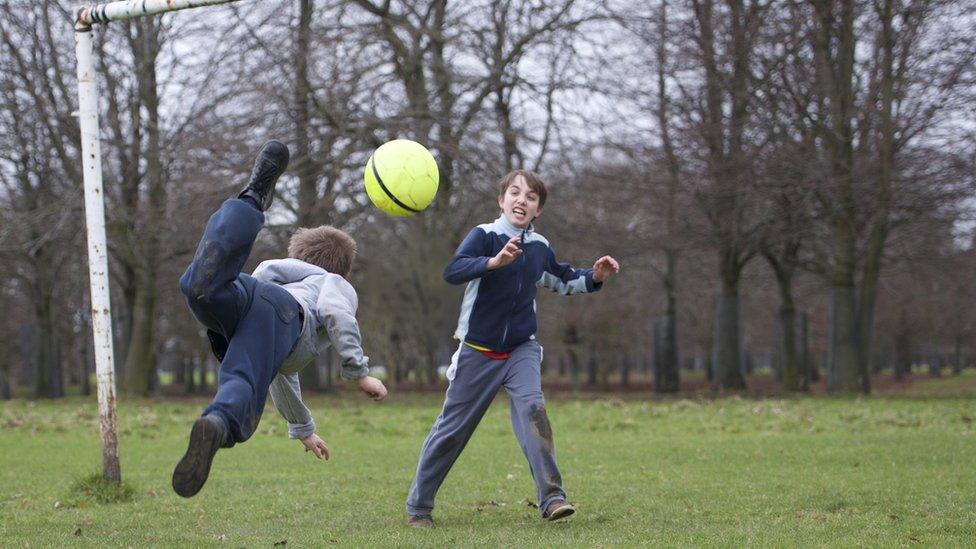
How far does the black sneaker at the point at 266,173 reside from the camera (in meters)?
5.79

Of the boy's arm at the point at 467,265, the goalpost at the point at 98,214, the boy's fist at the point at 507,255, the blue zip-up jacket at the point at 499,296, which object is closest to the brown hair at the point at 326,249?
the boy's arm at the point at 467,265

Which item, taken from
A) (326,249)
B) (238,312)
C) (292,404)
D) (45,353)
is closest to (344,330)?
(238,312)

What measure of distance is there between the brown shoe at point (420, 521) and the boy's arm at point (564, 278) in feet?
5.54

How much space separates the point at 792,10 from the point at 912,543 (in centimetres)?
1808

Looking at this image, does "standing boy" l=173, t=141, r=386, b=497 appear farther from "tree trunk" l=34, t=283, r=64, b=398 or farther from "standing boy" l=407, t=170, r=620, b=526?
"tree trunk" l=34, t=283, r=64, b=398

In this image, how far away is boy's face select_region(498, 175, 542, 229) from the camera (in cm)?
688

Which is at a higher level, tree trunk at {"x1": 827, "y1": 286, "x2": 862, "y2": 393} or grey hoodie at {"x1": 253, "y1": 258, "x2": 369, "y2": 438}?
grey hoodie at {"x1": 253, "y1": 258, "x2": 369, "y2": 438}

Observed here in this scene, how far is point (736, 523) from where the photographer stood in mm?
6523

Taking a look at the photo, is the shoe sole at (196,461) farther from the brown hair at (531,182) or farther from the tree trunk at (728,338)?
the tree trunk at (728,338)

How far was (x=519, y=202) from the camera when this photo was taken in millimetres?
6871

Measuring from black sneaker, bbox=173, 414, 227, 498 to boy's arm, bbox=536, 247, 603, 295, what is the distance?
2.62m

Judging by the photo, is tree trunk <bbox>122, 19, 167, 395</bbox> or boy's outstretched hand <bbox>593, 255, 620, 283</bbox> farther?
tree trunk <bbox>122, 19, 167, 395</bbox>

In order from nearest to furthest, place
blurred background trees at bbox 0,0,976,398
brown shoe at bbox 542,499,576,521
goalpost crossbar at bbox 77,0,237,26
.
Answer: brown shoe at bbox 542,499,576,521, goalpost crossbar at bbox 77,0,237,26, blurred background trees at bbox 0,0,976,398

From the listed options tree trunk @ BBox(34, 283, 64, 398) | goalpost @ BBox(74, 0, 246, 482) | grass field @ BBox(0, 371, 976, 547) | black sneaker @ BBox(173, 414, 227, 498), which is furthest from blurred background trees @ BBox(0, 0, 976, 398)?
black sneaker @ BBox(173, 414, 227, 498)
